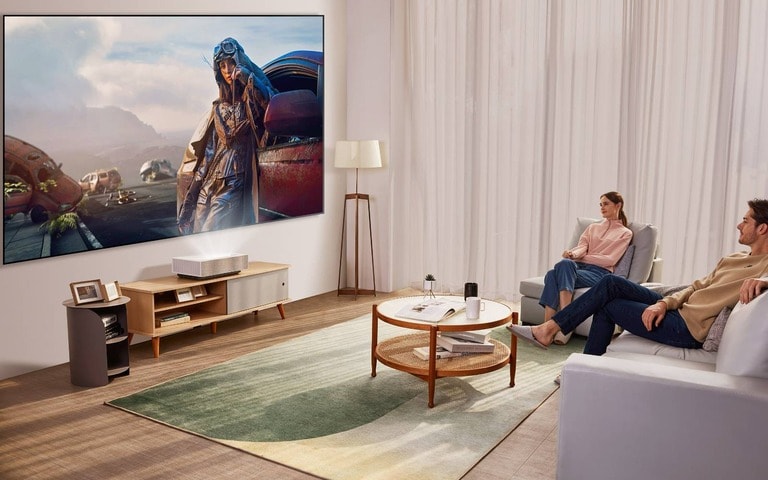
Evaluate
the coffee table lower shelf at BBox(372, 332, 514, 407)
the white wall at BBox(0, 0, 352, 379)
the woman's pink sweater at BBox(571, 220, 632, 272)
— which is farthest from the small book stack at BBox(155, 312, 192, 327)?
the woman's pink sweater at BBox(571, 220, 632, 272)

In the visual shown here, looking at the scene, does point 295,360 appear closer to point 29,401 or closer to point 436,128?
point 29,401

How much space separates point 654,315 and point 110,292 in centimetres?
322

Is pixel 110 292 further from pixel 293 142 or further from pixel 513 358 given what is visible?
pixel 293 142

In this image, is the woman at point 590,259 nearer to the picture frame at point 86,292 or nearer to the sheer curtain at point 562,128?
the sheer curtain at point 562,128

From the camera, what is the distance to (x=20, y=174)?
186 inches

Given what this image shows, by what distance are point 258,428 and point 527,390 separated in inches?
64.8

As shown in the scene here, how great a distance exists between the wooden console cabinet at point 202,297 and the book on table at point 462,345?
1.86 m

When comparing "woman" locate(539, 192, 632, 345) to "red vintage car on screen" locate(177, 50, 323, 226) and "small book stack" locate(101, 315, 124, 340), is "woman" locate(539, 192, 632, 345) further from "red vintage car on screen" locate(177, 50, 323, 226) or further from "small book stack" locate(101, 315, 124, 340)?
"small book stack" locate(101, 315, 124, 340)

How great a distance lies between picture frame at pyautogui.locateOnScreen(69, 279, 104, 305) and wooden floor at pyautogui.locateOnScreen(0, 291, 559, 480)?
0.52m

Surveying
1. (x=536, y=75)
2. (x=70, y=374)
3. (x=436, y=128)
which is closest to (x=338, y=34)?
(x=436, y=128)

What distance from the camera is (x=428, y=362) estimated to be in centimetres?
453

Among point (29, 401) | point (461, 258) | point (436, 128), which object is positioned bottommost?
point (29, 401)

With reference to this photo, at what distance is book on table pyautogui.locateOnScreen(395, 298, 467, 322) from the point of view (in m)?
4.56

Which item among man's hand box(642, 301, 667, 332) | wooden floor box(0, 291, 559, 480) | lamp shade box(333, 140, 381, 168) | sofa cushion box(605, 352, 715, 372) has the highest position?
lamp shade box(333, 140, 381, 168)
